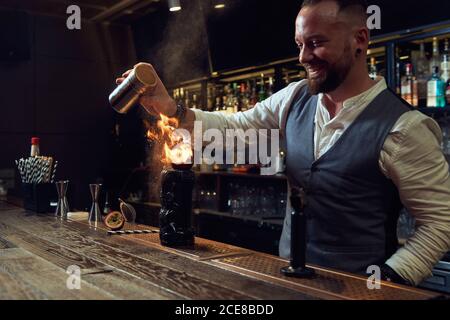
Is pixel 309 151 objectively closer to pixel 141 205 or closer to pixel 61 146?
pixel 141 205

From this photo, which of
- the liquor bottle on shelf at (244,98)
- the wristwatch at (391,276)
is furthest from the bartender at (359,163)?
the liquor bottle on shelf at (244,98)

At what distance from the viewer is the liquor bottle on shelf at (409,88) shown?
2.85 meters

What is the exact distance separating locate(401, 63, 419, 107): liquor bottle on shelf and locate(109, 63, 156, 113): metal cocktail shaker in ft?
5.61

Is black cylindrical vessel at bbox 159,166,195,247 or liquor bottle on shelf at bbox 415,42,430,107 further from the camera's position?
liquor bottle on shelf at bbox 415,42,430,107

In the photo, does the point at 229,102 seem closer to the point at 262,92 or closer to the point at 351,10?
the point at 262,92

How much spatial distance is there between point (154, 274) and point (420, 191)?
0.86m

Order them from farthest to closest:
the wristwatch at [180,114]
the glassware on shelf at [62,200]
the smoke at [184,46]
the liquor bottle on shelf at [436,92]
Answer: the smoke at [184,46] → the liquor bottle on shelf at [436,92] → the glassware on shelf at [62,200] → the wristwatch at [180,114]

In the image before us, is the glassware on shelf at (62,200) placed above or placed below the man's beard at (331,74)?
below

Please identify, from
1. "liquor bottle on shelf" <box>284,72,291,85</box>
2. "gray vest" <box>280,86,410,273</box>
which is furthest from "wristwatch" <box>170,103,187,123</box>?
"liquor bottle on shelf" <box>284,72,291,85</box>

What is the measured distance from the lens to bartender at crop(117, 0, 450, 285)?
1517mm

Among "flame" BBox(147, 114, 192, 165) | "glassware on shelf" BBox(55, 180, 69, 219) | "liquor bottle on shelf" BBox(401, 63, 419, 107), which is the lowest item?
"glassware on shelf" BBox(55, 180, 69, 219)

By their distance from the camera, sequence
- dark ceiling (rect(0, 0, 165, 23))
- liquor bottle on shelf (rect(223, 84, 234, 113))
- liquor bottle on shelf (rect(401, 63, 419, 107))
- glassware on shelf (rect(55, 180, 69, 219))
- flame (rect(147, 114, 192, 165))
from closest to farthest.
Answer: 1. flame (rect(147, 114, 192, 165))
2. glassware on shelf (rect(55, 180, 69, 219))
3. liquor bottle on shelf (rect(401, 63, 419, 107))
4. liquor bottle on shelf (rect(223, 84, 234, 113))
5. dark ceiling (rect(0, 0, 165, 23))

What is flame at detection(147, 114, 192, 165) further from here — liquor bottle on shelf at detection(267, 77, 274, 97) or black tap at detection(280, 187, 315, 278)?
liquor bottle on shelf at detection(267, 77, 274, 97)

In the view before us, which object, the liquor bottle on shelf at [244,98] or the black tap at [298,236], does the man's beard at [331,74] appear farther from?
the liquor bottle on shelf at [244,98]
